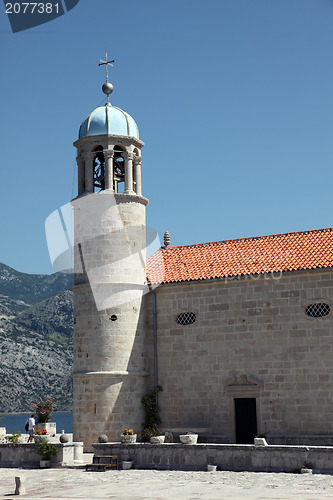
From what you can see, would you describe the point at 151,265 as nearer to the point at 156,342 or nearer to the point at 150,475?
the point at 156,342

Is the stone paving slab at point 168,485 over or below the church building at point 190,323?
below

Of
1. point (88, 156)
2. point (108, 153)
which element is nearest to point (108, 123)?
point (108, 153)

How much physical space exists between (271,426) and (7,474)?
10330mm

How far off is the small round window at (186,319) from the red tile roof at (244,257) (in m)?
1.53

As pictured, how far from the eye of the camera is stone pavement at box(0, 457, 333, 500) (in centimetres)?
1820

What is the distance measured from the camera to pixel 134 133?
3178cm

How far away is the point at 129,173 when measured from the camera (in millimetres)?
31094

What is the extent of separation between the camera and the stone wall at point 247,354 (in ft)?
88.5

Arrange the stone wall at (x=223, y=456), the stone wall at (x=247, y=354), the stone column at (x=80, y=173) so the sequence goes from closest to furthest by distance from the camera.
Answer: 1. the stone wall at (x=223, y=456)
2. the stone wall at (x=247, y=354)
3. the stone column at (x=80, y=173)

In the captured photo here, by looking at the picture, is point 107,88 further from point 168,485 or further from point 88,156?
point 168,485

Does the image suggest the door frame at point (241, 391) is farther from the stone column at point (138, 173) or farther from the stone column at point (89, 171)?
the stone column at point (89, 171)

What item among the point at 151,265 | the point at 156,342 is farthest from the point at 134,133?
the point at 156,342

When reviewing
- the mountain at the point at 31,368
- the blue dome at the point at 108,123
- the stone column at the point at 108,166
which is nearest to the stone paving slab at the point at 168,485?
the stone column at the point at 108,166

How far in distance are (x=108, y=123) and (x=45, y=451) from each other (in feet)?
47.1
